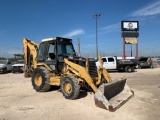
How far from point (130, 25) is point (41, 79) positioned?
123 feet

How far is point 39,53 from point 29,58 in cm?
194

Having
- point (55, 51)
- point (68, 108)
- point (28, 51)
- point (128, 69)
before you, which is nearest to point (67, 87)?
point (68, 108)

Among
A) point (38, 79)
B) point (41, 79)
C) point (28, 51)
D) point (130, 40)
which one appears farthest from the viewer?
point (130, 40)

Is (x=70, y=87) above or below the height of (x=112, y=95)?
above

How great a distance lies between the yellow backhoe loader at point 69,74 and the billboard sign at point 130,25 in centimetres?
3494

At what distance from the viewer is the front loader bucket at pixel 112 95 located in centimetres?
882

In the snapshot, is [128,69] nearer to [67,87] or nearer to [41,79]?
[41,79]

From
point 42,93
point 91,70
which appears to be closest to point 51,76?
point 42,93

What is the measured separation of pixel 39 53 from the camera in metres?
13.5

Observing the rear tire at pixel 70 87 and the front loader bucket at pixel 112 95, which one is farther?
the rear tire at pixel 70 87

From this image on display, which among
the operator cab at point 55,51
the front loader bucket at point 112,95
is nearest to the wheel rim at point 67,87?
the operator cab at point 55,51

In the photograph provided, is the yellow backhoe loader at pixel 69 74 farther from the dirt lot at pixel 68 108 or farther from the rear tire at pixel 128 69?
the rear tire at pixel 128 69

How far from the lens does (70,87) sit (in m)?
10.9

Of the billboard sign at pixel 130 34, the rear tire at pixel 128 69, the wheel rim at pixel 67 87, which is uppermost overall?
the billboard sign at pixel 130 34
